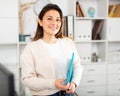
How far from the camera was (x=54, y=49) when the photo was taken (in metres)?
1.66

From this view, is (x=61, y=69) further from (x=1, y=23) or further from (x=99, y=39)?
(x=99, y=39)

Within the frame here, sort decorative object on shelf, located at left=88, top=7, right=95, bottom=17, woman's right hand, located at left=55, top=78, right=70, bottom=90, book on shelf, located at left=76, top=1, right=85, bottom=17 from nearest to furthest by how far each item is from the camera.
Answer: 1. woman's right hand, located at left=55, top=78, right=70, bottom=90
2. book on shelf, located at left=76, top=1, right=85, bottom=17
3. decorative object on shelf, located at left=88, top=7, right=95, bottom=17

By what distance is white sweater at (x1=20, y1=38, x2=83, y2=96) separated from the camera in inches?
60.4

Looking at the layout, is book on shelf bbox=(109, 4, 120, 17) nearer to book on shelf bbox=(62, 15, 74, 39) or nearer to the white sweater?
book on shelf bbox=(62, 15, 74, 39)

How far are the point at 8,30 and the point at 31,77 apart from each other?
169 cm

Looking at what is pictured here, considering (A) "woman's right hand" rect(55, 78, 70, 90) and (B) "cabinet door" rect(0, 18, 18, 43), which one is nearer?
(A) "woman's right hand" rect(55, 78, 70, 90)

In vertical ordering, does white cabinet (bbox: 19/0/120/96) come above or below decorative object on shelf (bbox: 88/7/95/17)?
below

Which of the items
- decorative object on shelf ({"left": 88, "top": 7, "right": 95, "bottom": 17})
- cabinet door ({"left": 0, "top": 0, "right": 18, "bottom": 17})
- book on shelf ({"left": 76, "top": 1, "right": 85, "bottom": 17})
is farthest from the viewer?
decorative object on shelf ({"left": 88, "top": 7, "right": 95, "bottom": 17})

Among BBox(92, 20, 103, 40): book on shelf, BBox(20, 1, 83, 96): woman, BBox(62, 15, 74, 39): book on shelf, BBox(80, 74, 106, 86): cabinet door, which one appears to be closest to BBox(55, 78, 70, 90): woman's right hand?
BBox(20, 1, 83, 96): woman

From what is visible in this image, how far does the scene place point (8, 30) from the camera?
3.10m

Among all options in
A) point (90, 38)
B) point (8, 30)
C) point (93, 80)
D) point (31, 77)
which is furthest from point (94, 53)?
point (31, 77)

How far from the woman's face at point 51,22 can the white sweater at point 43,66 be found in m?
0.10

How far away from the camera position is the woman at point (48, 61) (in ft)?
5.01

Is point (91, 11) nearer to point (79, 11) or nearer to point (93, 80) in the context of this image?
point (79, 11)
